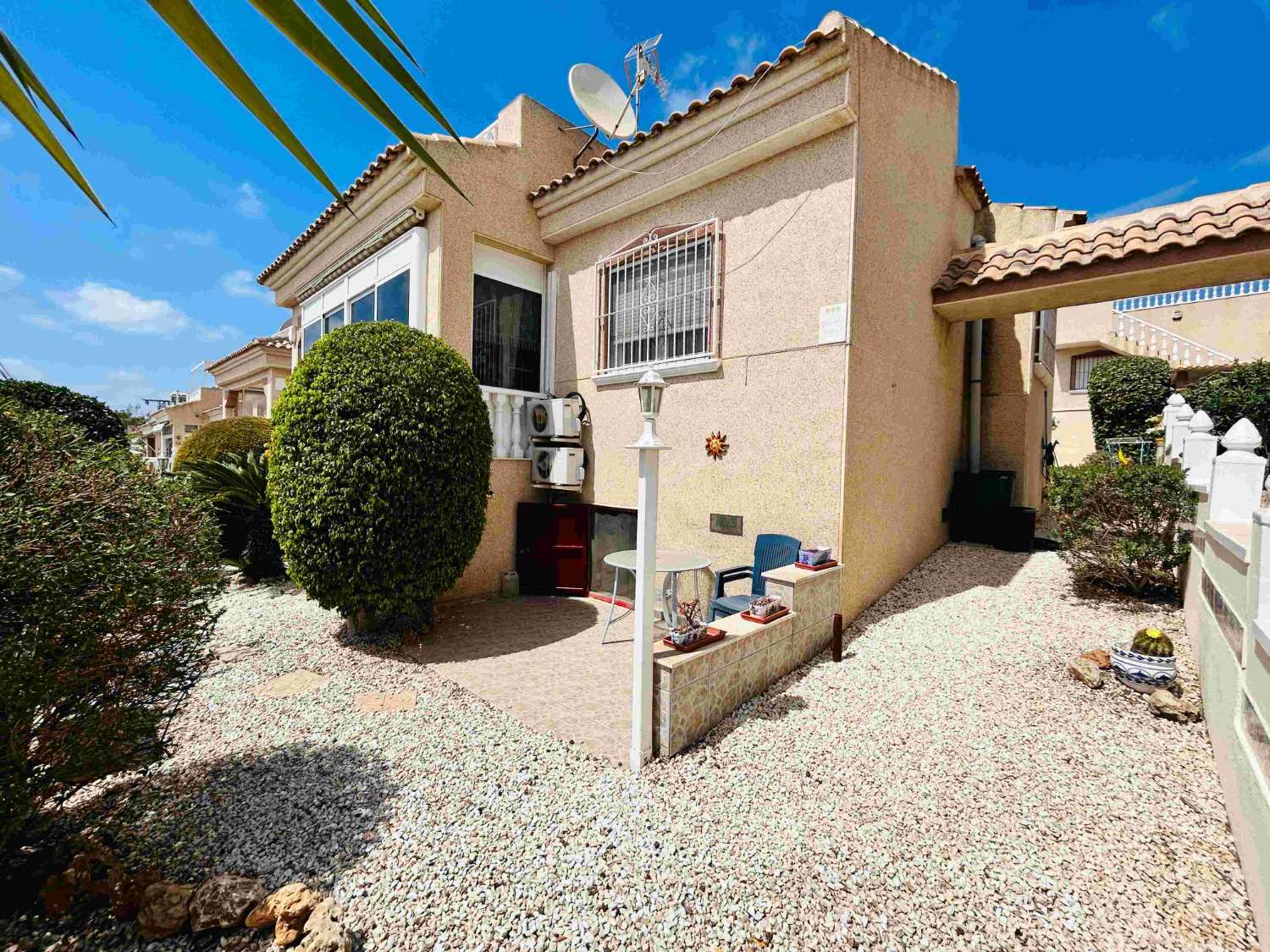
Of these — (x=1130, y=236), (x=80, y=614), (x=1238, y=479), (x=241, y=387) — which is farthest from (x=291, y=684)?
(x=241, y=387)

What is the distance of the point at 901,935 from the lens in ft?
8.73

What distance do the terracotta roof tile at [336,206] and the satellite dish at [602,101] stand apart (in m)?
2.91

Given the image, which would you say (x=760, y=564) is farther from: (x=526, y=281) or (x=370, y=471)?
(x=526, y=281)

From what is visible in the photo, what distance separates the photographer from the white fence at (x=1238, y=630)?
2.62 m

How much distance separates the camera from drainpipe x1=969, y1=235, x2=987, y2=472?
980 cm

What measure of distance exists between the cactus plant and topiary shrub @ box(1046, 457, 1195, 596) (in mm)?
1914

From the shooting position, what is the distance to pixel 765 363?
6.68 metres

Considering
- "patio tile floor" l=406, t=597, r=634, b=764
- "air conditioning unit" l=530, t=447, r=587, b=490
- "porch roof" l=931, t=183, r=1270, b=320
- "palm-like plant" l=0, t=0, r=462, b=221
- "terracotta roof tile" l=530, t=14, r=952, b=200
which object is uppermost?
"terracotta roof tile" l=530, t=14, r=952, b=200

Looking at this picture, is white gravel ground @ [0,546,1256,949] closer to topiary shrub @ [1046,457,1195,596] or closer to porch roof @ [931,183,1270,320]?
topiary shrub @ [1046,457,1195,596]

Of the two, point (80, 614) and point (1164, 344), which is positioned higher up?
point (1164, 344)

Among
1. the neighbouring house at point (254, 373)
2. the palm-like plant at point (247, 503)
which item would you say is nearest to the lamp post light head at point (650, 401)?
the palm-like plant at point (247, 503)

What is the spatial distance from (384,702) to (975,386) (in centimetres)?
1079

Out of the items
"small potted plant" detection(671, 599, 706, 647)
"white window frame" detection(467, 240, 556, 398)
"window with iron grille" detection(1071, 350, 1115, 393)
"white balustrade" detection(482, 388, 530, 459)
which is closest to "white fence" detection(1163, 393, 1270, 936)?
"small potted plant" detection(671, 599, 706, 647)

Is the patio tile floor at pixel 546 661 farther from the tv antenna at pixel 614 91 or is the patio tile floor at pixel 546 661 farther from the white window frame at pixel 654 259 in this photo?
the tv antenna at pixel 614 91
